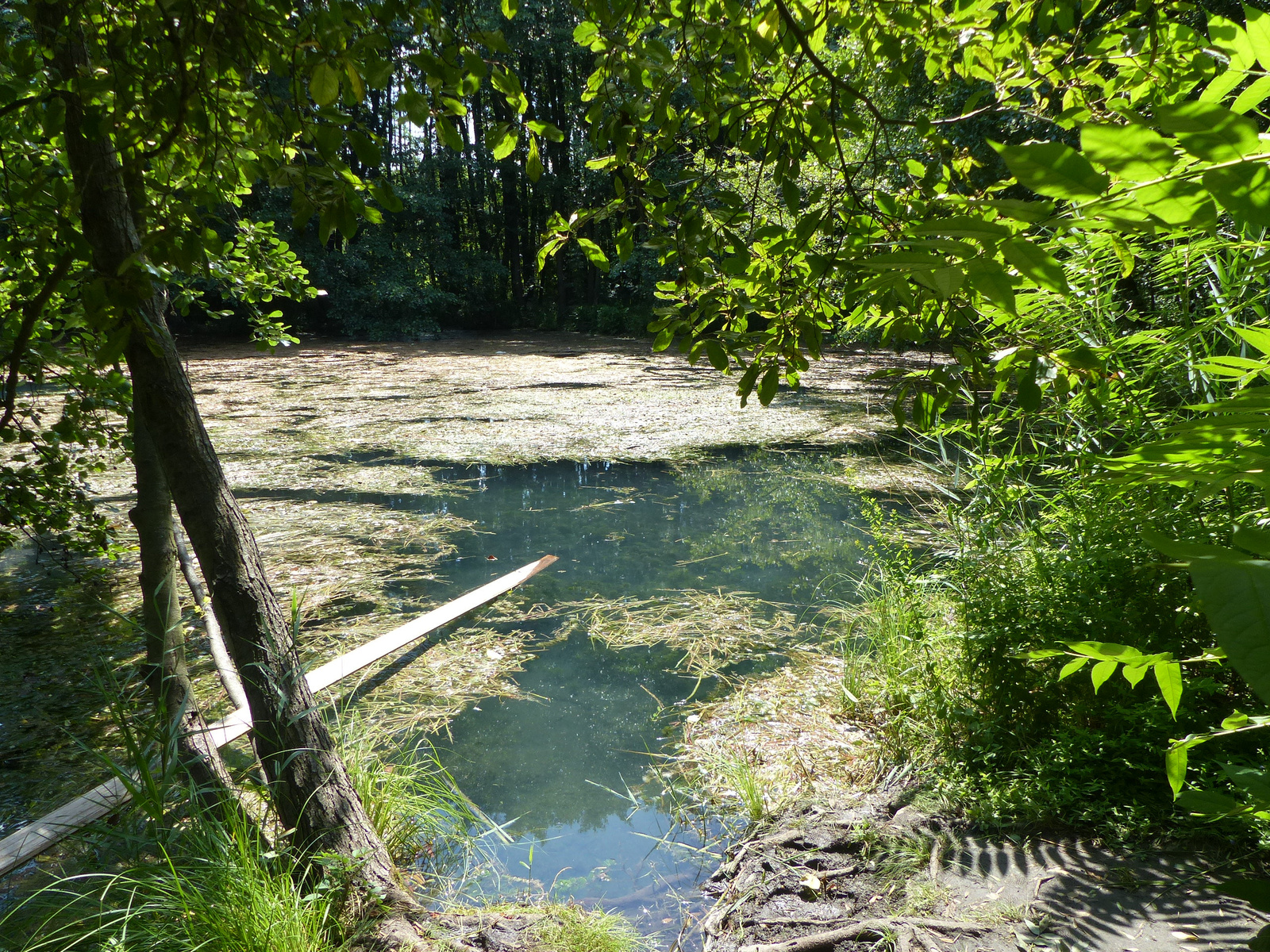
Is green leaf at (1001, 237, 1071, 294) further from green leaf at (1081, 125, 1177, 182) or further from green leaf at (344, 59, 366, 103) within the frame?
green leaf at (344, 59, 366, 103)

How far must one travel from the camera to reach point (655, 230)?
4.32 feet

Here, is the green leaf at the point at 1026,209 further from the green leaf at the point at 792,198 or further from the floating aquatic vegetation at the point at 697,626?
the floating aquatic vegetation at the point at 697,626

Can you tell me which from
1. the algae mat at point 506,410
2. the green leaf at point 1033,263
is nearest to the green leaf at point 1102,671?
the green leaf at point 1033,263

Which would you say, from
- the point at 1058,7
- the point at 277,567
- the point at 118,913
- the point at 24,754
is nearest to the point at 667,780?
the point at 118,913

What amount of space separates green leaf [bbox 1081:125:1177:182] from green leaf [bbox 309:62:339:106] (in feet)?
3.05

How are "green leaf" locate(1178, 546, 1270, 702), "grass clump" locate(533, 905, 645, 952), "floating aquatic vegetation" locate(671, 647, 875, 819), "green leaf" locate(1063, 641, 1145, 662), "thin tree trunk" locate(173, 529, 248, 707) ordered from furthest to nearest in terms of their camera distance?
"thin tree trunk" locate(173, 529, 248, 707) → "floating aquatic vegetation" locate(671, 647, 875, 819) → "grass clump" locate(533, 905, 645, 952) → "green leaf" locate(1063, 641, 1145, 662) → "green leaf" locate(1178, 546, 1270, 702)

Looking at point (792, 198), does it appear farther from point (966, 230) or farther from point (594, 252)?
point (966, 230)

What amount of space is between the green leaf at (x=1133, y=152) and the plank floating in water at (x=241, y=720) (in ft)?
6.83

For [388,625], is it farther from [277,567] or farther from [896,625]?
[896,625]

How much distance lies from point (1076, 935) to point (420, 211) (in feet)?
63.7

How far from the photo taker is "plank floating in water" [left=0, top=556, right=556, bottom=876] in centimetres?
194

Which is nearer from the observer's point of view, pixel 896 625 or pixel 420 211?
pixel 896 625

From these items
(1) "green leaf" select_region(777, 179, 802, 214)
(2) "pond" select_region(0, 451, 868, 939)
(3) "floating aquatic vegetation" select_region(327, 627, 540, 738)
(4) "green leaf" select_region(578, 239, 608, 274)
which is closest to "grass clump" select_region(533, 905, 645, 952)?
(2) "pond" select_region(0, 451, 868, 939)

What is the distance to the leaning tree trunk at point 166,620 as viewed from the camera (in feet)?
6.13
